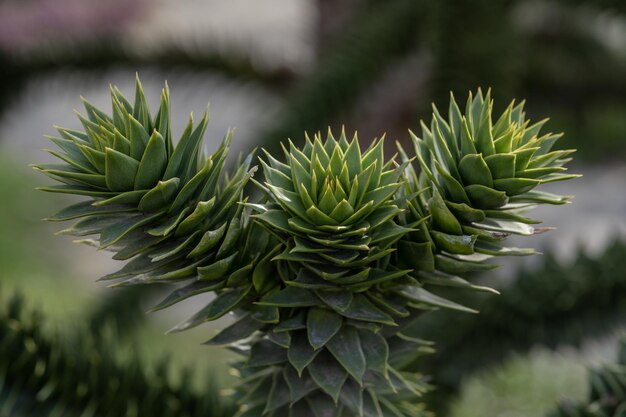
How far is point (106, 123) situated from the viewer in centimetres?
71

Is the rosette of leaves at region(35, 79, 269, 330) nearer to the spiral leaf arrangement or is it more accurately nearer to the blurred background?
the spiral leaf arrangement

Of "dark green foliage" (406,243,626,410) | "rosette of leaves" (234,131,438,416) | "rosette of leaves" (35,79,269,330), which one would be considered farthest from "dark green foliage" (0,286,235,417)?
"dark green foliage" (406,243,626,410)

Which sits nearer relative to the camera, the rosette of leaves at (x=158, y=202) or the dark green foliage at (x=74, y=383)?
the rosette of leaves at (x=158, y=202)

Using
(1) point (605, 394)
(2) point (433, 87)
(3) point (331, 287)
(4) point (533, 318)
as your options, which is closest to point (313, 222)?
(3) point (331, 287)

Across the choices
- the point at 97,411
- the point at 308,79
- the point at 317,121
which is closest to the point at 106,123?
the point at 97,411

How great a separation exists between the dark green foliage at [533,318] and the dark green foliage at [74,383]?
1.77 feet

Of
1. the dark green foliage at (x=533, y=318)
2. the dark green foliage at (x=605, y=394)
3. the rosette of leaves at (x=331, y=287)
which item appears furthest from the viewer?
the dark green foliage at (x=533, y=318)

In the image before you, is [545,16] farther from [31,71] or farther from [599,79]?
[31,71]

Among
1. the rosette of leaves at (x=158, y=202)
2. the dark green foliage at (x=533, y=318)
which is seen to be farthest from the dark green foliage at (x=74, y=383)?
the dark green foliage at (x=533, y=318)

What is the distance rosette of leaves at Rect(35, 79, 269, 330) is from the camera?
2.27 feet

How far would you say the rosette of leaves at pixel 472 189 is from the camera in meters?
0.70

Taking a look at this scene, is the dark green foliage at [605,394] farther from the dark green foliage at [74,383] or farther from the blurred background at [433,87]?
the dark green foliage at [74,383]

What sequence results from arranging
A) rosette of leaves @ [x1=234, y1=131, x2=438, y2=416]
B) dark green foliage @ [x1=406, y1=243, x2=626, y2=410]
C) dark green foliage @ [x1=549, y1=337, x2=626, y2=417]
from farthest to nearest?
1. dark green foliage @ [x1=406, y1=243, x2=626, y2=410]
2. dark green foliage @ [x1=549, y1=337, x2=626, y2=417]
3. rosette of leaves @ [x1=234, y1=131, x2=438, y2=416]

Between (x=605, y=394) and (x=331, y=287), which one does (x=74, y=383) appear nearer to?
(x=331, y=287)
